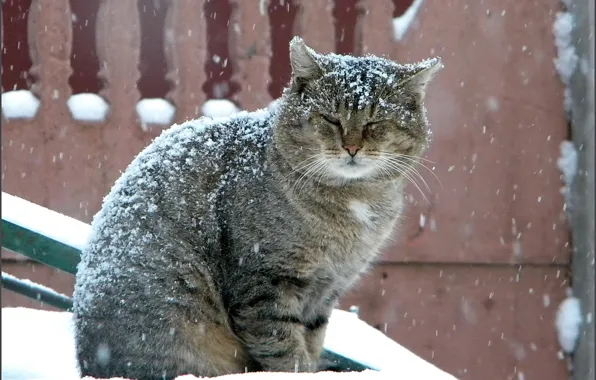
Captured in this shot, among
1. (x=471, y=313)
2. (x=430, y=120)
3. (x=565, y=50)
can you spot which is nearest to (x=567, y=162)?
(x=565, y=50)

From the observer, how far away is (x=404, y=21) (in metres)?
4.85

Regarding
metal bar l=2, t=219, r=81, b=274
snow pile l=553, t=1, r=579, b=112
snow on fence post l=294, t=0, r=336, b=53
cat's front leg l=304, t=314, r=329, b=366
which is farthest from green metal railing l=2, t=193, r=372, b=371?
snow pile l=553, t=1, r=579, b=112

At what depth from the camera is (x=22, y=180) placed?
15.3ft

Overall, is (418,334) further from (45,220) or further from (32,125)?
(45,220)

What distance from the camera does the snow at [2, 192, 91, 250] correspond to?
2428 mm

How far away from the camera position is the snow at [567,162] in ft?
16.7

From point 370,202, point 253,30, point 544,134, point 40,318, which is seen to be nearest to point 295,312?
point 370,202

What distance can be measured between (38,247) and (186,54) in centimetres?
246

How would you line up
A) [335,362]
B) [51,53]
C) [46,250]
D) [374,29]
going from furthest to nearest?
1. [374,29]
2. [51,53]
3. [335,362]
4. [46,250]

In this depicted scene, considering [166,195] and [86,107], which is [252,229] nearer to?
[166,195]

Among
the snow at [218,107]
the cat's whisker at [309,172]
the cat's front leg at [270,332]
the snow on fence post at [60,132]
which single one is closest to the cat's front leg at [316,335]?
the cat's front leg at [270,332]

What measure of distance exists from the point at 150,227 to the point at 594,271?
3541mm

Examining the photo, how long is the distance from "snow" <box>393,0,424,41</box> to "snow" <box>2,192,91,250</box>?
274 cm

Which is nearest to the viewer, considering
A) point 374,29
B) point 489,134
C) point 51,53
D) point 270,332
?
point 270,332
